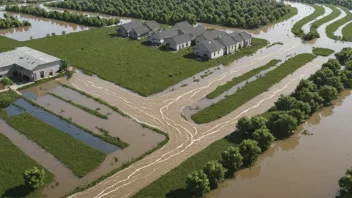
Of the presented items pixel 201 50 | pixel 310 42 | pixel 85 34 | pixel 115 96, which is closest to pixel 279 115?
pixel 115 96

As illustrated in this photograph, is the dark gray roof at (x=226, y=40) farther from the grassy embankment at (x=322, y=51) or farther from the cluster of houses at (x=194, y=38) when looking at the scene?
the grassy embankment at (x=322, y=51)

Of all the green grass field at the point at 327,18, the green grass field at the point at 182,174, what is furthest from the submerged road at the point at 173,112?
the green grass field at the point at 327,18

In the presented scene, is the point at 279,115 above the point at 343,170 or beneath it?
above

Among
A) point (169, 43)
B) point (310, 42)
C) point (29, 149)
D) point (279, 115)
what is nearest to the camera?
point (29, 149)

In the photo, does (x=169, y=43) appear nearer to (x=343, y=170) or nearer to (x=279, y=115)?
(x=279, y=115)

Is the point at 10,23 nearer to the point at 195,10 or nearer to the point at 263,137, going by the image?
the point at 195,10

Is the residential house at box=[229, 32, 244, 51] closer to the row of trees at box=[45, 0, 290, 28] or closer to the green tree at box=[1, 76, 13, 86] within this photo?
the row of trees at box=[45, 0, 290, 28]
